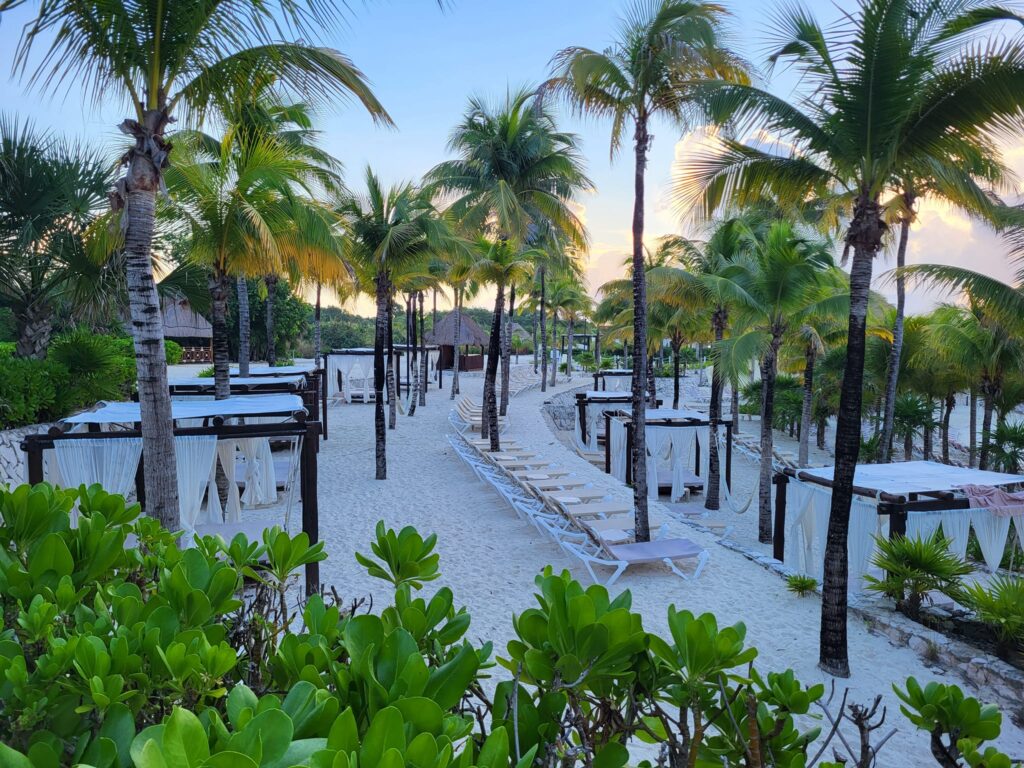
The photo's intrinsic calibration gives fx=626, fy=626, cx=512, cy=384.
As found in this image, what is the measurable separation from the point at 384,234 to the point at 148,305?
8174mm

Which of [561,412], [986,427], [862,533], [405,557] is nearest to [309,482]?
[405,557]

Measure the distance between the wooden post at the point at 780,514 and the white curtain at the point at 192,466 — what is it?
7.22 metres

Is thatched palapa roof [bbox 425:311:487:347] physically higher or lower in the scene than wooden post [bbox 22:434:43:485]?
higher

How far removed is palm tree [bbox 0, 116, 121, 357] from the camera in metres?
10.2

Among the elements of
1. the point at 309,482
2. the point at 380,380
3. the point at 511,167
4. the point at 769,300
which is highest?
the point at 511,167

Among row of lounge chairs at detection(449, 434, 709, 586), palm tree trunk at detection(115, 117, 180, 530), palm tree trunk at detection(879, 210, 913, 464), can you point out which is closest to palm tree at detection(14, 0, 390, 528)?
palm tree trunk at detection(115, 117, 180, 530)

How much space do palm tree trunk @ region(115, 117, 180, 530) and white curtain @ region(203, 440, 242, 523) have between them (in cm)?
278

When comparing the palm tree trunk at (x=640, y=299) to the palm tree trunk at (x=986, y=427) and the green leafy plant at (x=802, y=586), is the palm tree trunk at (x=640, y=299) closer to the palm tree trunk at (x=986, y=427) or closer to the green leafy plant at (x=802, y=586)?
the green leafy plant at (x=802, y=586)

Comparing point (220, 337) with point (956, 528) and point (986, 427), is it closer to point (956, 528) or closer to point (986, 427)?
point (956, 528)

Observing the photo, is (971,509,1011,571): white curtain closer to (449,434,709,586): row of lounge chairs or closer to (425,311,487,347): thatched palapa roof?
(449,434,709,586): row of lounge chairs

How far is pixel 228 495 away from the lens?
8.52 meters

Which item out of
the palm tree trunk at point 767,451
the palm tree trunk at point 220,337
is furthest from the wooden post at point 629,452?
the palm tree trunk at point 220,337

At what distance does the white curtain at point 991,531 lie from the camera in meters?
7.27

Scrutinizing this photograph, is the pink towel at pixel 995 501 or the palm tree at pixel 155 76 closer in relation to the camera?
the palm tree at pixel 155 76
